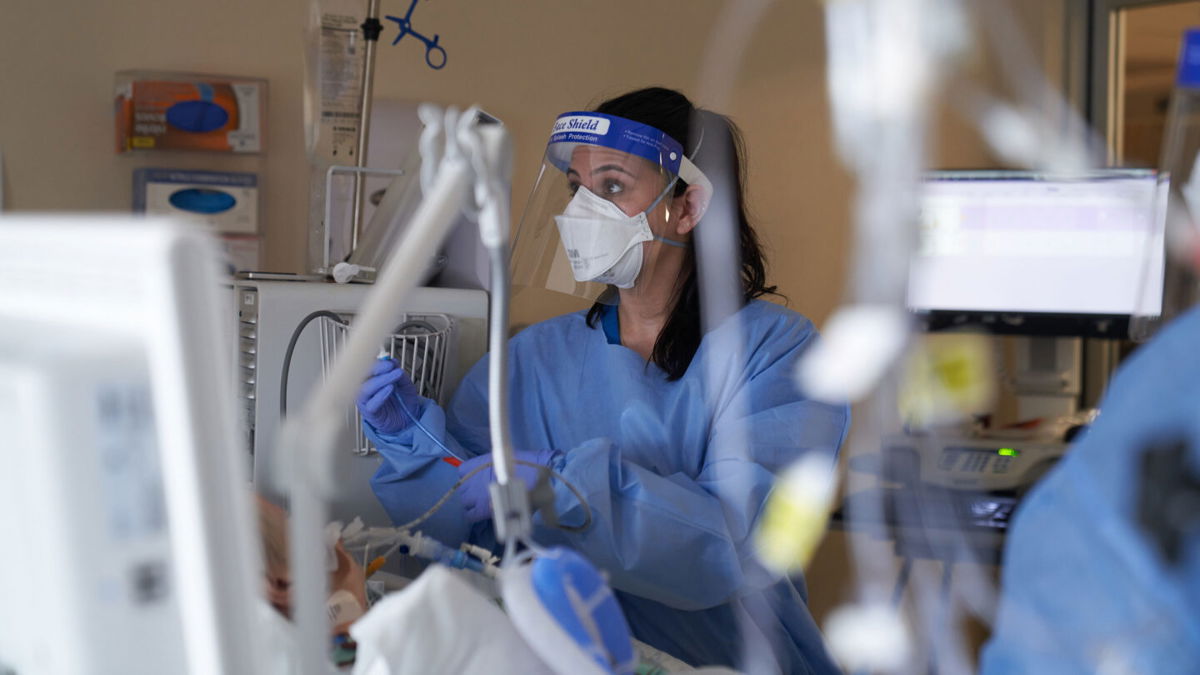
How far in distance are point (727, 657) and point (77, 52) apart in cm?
176

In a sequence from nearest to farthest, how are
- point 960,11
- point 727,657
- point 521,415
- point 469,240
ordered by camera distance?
1. point 960,11
2. point 727,657
3. point 521,415
4. point 469,240

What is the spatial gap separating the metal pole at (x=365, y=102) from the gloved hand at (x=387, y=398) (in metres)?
0.61

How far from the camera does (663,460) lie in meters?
1.53

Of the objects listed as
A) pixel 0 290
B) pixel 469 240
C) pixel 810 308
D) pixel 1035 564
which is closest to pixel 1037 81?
pixel 810 308

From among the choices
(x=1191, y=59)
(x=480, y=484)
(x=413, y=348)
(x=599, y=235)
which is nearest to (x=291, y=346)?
(x=413, y=348)

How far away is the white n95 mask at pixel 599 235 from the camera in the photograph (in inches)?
63.0

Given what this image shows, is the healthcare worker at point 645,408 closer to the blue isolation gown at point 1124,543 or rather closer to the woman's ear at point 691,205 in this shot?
the woman's ear at point 691,205

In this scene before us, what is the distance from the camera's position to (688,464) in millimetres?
1530

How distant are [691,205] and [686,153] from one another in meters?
0.08

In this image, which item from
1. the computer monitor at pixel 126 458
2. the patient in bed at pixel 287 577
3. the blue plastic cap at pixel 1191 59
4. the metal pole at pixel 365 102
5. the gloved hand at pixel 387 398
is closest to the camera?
the computer monitor at pixel 126 458

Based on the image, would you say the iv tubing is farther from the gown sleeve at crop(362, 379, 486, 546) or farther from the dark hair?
the dark hair

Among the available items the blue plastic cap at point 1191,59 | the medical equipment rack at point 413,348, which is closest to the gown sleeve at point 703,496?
the medical equipment rack at point 413,348

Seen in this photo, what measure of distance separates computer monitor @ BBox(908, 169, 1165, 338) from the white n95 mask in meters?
1.05

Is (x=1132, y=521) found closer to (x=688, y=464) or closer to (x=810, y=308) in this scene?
(x=688, y=464)
